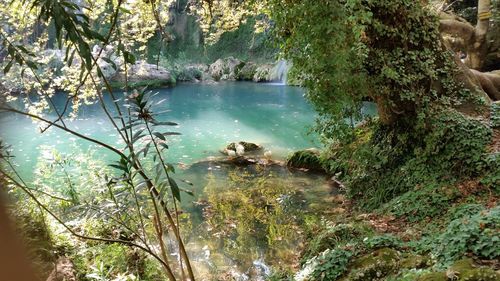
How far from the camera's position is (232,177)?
945cm

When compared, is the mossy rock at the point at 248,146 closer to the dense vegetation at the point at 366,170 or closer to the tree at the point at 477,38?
the dense vegetation at the point at 366,170

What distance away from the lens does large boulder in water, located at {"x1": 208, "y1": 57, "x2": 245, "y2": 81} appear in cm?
2859

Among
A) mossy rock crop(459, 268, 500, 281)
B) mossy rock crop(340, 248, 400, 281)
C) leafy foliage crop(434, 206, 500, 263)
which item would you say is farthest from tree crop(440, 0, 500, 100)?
mossy rock crop(459, 268, 500, 281)

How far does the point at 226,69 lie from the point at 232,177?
20.3 meters

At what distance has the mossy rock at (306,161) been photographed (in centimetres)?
940

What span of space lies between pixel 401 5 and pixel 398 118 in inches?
67.7

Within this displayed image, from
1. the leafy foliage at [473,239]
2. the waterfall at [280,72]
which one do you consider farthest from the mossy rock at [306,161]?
the waterfall at [280,72]

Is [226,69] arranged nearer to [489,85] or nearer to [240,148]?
[240,148]

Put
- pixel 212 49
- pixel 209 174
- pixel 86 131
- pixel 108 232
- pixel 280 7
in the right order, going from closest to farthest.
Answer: pixel 108 232 < pixel 280 7 < pixel 209 174 < pixel 86 131 < pixel 212 49

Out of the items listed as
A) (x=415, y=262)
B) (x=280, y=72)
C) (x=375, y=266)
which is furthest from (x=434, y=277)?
(x=280, y=72)

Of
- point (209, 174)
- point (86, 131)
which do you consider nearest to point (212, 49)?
point (86, 131)

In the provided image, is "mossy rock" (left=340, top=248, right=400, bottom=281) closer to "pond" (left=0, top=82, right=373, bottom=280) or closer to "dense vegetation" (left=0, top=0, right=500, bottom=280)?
"dense vegetation" (left=0, top=0, right=500, bottom=280)

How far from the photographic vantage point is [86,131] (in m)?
14.8

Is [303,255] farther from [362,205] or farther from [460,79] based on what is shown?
[460,79]
